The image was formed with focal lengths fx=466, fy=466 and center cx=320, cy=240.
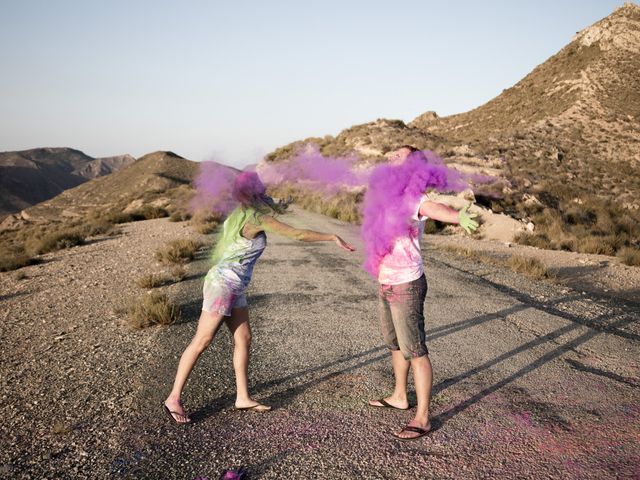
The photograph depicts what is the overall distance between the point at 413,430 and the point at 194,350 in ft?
6.16

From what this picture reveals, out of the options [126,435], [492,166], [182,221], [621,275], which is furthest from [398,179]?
[492,166]

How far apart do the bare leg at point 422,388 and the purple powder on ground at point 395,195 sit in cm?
80

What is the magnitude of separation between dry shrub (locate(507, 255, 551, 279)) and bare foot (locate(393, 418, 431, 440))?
8110 millimetres

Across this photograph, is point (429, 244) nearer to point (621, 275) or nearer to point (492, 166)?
point (621, 275)

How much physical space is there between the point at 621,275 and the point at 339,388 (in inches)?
418

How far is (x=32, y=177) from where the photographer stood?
502ft

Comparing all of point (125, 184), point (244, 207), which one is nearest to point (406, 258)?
point (244, 207)

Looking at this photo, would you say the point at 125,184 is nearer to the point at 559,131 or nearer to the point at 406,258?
the point at 559,131

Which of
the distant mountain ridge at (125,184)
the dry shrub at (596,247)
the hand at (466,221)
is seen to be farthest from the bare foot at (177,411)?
the distant mountain ridge at (125,184)

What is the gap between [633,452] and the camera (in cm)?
360

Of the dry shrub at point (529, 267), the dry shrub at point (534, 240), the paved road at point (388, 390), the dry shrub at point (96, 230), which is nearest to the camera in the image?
the paved road at point (388, 390)

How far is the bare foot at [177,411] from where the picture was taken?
3916 mm

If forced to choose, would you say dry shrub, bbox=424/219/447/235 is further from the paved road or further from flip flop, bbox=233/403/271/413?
flip flop, bbox=233/403/271/413

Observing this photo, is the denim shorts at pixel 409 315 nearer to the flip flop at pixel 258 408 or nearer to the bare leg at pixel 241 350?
the bare leg at pixel 241 350
